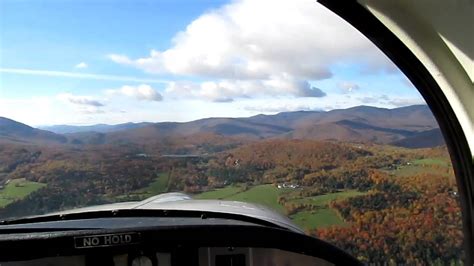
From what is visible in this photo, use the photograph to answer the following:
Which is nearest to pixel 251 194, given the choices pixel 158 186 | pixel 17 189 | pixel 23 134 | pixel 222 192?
pixel 222 192

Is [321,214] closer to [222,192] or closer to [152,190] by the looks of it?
[222,192]

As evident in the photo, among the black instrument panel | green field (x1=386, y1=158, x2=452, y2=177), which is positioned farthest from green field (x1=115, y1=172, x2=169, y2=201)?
green field (x1=386, y1=158, x2=452, y2=177)

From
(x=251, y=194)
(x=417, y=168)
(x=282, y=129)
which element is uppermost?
(x=282, y=129)

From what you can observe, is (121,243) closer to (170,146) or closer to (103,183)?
(103,183)

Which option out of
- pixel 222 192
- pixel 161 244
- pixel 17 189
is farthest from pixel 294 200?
pixel 17 189

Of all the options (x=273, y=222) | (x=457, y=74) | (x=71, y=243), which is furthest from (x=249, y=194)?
(x=71, y=243)

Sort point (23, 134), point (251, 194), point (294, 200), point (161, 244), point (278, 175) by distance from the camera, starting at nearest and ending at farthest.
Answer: point (161, 244) → point (294, 200) → point (251, 194) → point (278, 175) → point (23, 134)

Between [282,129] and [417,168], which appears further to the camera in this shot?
[282,129]

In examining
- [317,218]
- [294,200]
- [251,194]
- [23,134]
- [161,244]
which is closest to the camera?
[161,244]

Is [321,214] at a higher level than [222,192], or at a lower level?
lower

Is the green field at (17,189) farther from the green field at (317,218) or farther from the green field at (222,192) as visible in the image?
Answer: the green field at (317,218)
